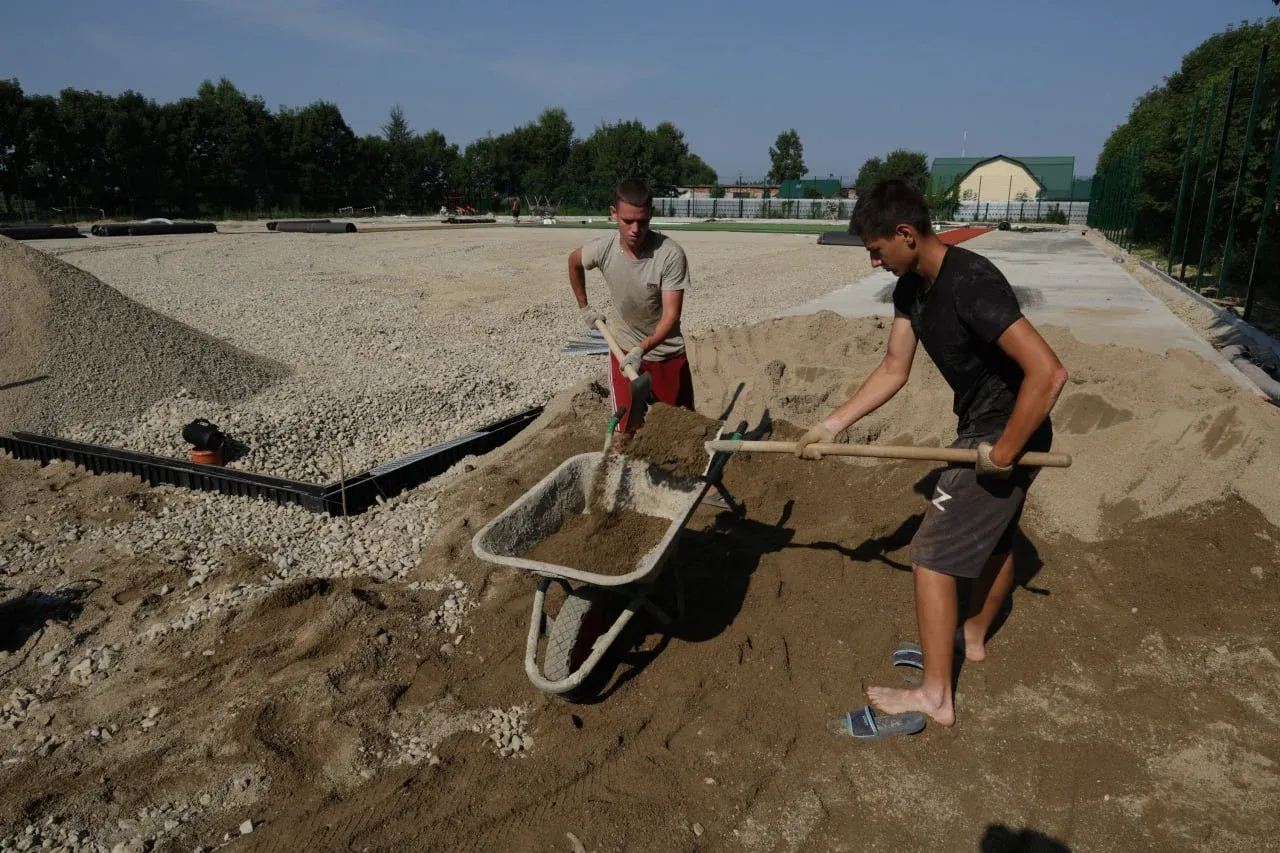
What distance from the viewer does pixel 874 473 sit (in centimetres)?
466

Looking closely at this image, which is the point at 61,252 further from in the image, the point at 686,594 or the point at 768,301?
the point at 686,594

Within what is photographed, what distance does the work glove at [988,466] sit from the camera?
2.46 metres

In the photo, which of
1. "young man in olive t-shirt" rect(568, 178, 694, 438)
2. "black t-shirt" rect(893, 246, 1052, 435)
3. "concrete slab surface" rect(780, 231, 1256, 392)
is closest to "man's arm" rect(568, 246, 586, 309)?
"young man in olive t-shirt" rect(568, 178, 694, 438)

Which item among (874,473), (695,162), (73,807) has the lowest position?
(73,807)

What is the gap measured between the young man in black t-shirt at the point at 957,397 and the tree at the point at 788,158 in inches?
3205

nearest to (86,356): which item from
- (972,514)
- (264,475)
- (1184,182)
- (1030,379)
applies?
(264,475)

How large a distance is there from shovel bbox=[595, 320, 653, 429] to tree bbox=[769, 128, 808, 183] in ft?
264

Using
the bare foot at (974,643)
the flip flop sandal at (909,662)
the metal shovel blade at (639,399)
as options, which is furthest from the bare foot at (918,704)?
the metal shovel blade at (639,399)

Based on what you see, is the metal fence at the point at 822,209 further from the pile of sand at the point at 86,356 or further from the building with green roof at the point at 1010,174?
the pile of sand at the point at 86,356

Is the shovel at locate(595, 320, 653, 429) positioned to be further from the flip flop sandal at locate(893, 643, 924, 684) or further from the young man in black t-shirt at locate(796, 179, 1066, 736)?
the flip flop sandal at locate(893, 643, 924, 684)

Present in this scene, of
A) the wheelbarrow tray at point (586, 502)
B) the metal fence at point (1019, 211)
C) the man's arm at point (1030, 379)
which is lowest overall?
the wheelbarrow tray at point (586, 502)

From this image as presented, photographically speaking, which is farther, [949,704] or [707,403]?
[707,403]

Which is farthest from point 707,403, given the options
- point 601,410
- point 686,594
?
point 686,594

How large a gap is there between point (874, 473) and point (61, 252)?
20666mm
